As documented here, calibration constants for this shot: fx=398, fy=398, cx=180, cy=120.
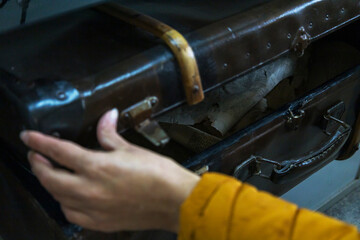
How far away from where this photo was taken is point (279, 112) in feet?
2.63

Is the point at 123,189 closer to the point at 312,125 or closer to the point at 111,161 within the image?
the point at 111,161

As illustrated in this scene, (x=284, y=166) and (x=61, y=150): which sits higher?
(x=61, y=150)

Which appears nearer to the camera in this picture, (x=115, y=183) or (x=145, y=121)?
(x=115, y=183)

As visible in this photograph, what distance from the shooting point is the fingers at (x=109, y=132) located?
493 millimetres

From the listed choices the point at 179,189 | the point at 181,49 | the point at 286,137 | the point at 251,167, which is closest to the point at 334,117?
the point at 286,137

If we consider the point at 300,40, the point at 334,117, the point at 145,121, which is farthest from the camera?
the point at 334,117

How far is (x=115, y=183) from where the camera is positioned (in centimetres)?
45

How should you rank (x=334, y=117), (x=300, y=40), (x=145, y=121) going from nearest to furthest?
(x=145, y=121), (x=300, y=40), (x=334, y=117)

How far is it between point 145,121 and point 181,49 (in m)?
0.12

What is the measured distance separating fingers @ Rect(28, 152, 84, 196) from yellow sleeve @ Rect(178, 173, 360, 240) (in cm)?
13

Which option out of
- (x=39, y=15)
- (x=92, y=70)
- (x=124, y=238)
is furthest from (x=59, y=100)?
(x=39, y=15)

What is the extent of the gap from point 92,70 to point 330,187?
0.97 metres

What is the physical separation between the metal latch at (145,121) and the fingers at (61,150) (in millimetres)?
127

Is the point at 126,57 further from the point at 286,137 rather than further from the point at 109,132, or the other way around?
the point at 286,137
